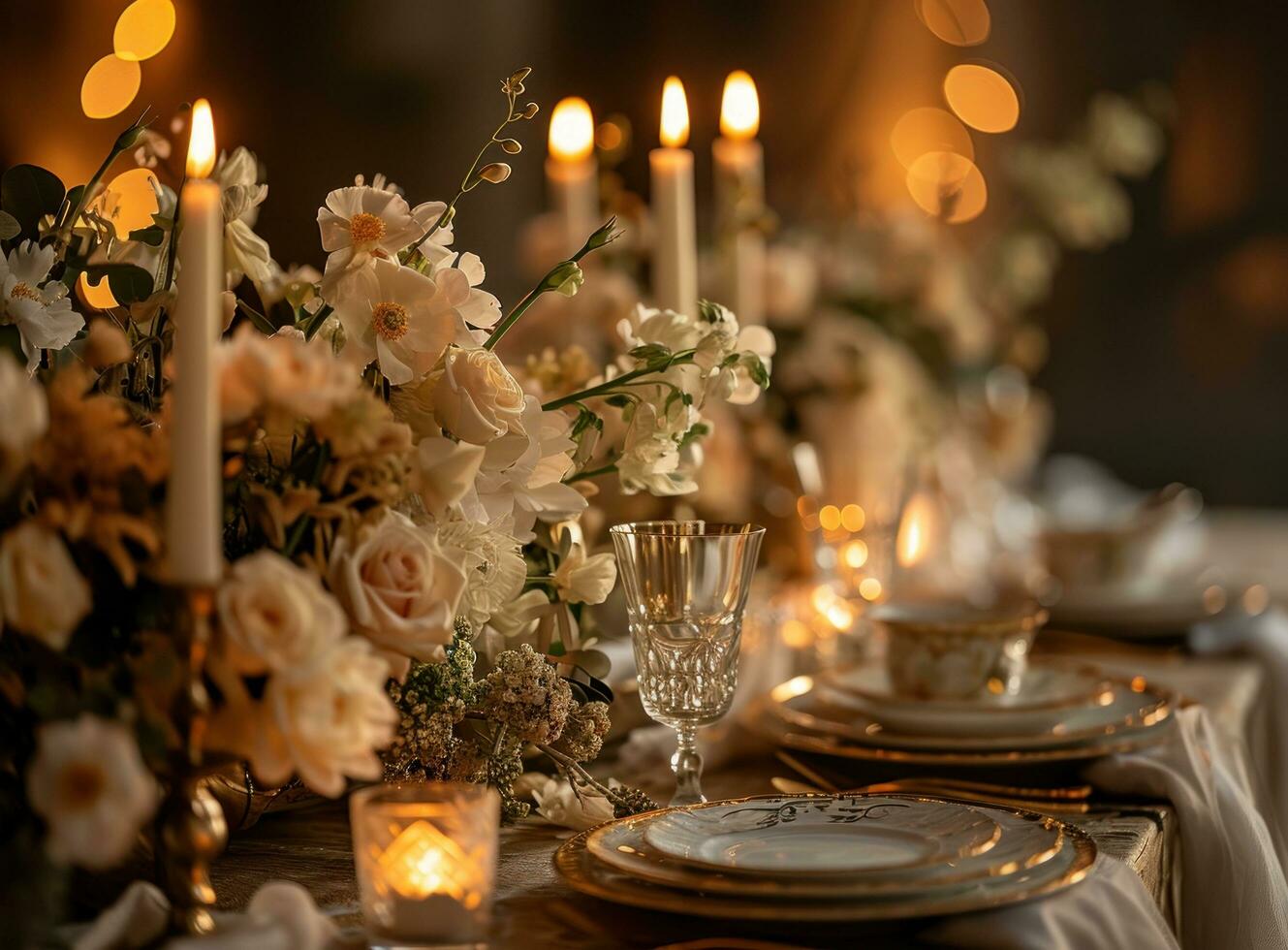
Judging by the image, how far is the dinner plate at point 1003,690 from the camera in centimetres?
132

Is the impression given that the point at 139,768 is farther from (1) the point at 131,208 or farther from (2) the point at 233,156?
(1) the point at 131,208

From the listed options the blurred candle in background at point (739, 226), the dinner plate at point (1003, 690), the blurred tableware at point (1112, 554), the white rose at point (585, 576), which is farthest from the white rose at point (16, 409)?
the blurred tableware at point (1112, 554)

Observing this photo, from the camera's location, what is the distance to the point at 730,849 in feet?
3.01

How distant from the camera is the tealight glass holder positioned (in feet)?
2.49

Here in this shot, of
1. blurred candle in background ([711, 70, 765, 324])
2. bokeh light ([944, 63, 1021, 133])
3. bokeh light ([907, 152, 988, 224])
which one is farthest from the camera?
bokeh light ([944, 63, 1021, 133])

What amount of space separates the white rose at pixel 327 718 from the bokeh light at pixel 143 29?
1.06 metres

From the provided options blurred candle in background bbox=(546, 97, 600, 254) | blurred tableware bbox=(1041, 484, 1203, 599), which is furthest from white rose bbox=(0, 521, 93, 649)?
blurred tableware bbox=(1041, 484, 1203, 599)

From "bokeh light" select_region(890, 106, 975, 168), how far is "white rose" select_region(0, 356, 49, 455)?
384 cm

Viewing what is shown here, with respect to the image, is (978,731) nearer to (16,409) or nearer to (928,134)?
(16,409)

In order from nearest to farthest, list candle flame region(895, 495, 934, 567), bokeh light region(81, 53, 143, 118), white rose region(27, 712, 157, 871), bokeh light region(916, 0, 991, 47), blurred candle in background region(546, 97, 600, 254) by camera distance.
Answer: white rose region(27, 712, 157, 871)
bokeh light region(81, 53, 143, 118)
candle flame region(895, 495, 934, 567)
blurred candle in background region(546, 97, 600, 254)
bokeh light region(916, 0, 991, 47)

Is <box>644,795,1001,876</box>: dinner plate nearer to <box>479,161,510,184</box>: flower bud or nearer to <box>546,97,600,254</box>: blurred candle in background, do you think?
<box>479,161,510,184</box>: flower bud

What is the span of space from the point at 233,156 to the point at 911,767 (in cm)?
75

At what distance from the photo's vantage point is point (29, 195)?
3.42ft

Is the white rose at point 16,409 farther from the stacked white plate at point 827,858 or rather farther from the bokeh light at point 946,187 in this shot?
the bokeh light at point 946,187
